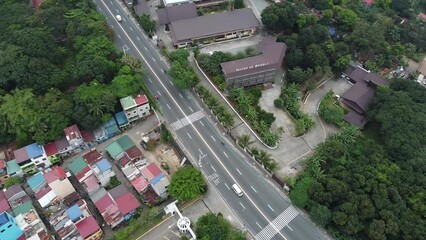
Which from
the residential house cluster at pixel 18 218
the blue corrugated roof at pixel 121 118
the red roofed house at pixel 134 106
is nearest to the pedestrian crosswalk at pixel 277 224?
the red roofed house at pixel 134 106

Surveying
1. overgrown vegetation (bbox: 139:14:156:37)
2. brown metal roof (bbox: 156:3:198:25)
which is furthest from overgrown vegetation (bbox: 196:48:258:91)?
overgrown vegetation (bbox: 139:14:156:37)

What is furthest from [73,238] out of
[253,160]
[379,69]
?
[379,69]

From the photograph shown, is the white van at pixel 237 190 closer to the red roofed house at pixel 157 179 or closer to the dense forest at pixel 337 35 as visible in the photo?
the red roofed house at pixel 157 179

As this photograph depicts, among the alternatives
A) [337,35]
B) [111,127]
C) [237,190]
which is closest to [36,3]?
[111,127]

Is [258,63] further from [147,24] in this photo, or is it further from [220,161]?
[147,24]

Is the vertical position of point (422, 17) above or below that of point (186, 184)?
below

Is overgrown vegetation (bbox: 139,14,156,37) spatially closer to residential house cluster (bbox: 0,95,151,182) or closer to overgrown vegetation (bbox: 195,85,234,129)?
overgrown vegetation (bbox: 195,85,234,129)
